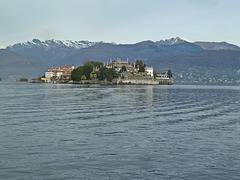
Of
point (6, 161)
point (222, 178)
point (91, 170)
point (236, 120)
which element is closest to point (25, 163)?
point (6, 161)

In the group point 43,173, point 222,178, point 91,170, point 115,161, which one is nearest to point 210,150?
point 222,178

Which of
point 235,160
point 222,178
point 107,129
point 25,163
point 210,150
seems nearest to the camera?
point 222,178

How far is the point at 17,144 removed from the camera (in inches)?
909

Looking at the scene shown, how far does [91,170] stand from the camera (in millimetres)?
17719

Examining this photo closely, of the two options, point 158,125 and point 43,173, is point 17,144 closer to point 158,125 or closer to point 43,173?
point 43,173

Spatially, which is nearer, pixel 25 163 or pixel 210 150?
pixel 25 163

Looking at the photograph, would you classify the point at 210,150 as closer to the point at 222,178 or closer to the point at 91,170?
the point at 222,178

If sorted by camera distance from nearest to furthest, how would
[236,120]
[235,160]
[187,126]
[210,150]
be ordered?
[235,160], [210,150], [187,126], [236,120]

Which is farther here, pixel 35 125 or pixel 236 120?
pixel 236 120

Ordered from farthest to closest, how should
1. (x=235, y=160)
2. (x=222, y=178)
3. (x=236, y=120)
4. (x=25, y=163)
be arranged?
(x=236, y=120) → (x=235, y=160) → (x=25, y=163) → (x=222, y=178)

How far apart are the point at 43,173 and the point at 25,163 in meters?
2.22

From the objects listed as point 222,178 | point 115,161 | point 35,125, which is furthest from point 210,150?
point 35,125

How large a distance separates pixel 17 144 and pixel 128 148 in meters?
8.30

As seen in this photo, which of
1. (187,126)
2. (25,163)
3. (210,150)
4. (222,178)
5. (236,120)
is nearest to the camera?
(222,178)
